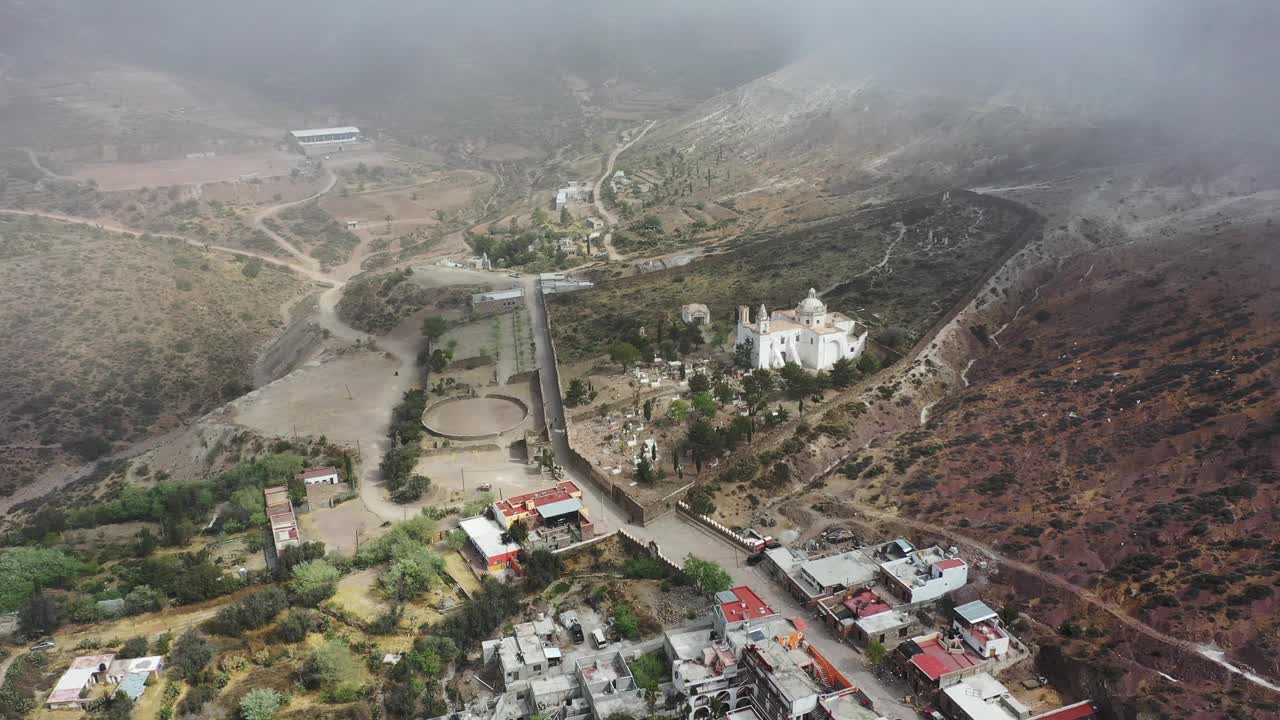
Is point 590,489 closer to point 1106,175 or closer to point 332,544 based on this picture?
point 332,544

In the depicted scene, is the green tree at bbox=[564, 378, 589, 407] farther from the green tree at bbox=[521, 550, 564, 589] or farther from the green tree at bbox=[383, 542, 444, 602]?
the green tree at bbox=[383, 542, 444, 602]

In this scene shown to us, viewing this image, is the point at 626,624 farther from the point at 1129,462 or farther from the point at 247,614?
the point at 1129,462

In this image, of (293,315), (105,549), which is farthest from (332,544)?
(293,315)

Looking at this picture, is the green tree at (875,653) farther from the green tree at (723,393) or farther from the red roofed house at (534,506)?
the green tree at (723,393)

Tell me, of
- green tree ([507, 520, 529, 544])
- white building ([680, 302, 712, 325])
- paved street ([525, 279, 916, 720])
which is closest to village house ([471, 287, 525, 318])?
white building ([680, 302, 712, 325])

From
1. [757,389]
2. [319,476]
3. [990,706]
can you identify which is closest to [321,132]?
[319,476]
